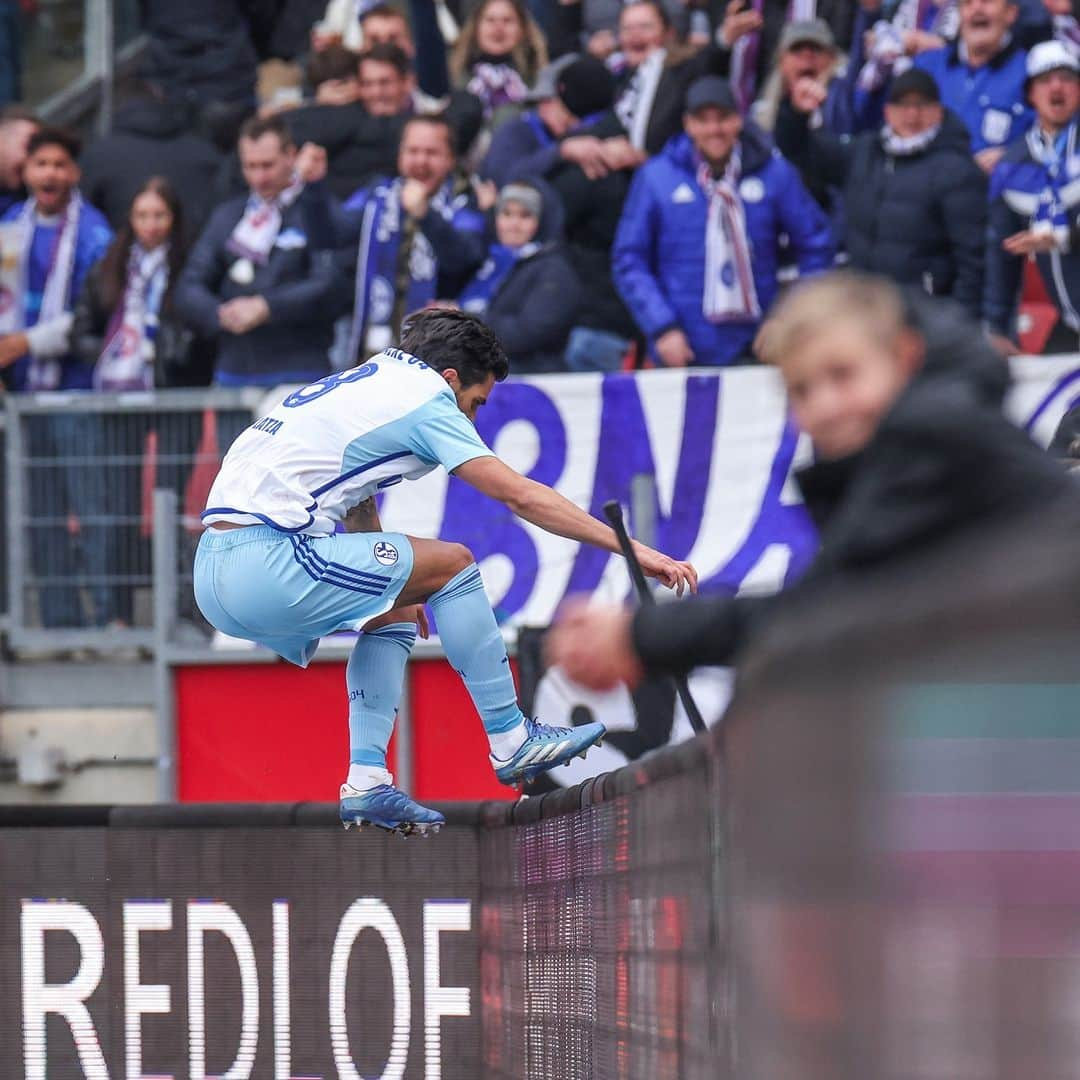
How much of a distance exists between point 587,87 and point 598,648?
27.7ft

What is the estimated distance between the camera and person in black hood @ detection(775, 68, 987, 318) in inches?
392

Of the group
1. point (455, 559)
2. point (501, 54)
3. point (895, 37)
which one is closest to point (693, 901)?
point (455, 559)

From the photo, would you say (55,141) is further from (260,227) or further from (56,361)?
(260,227)

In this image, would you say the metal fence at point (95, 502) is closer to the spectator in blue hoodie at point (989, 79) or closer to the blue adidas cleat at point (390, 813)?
the spectator in blue hoodie at point (989, 79)

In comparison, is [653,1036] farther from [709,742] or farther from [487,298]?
[487,298]

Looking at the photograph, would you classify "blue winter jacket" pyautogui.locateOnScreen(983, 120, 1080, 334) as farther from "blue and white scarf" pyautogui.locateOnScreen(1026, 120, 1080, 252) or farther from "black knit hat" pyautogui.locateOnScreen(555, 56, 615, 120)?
"black knit hat" pyautogui.locateOnScreen(555, 56, 615, 120)

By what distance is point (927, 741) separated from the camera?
7.61ft

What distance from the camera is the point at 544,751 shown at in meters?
6.79

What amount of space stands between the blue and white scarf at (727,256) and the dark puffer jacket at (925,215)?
0.49 meters

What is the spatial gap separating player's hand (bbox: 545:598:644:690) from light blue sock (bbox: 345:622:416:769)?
377cm

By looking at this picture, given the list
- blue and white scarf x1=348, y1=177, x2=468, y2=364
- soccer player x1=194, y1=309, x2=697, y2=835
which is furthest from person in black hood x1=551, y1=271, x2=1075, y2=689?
blue and white scarf x1=348, y1=177, x2=468, y2=364

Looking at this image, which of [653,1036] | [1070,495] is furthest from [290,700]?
[1070,495]

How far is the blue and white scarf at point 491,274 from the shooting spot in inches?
412

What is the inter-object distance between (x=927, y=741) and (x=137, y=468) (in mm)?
8753
